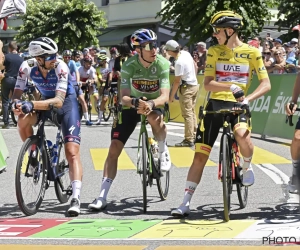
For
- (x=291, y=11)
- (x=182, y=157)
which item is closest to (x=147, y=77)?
(x=182, y=157)

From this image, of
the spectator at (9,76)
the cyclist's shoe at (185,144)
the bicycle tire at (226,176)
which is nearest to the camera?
the bicycle tire at (226,176)

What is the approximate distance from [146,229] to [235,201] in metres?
1.95

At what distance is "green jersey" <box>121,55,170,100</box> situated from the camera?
30.9 ft

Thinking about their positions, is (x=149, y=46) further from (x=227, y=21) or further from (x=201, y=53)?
(x=201, y=53)

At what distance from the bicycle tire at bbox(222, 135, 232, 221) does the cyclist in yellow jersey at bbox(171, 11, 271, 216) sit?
6.0 inches

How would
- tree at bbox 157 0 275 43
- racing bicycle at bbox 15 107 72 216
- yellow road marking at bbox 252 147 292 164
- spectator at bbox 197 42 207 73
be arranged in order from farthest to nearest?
1. tree at bbox 157 0 275 43
2. spectator at bbox 197 42 207 73
3. yellow road marking at bbox 252 147 292 164
4. racing bicycle at bbox 15 107 72 216

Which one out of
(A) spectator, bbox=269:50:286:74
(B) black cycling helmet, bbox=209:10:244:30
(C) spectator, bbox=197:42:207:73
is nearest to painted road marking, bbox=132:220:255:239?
(B) black cycling helmet, bbox=209:10:244:30

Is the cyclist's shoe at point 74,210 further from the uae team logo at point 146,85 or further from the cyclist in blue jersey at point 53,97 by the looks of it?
the uae team logo at point 146,85

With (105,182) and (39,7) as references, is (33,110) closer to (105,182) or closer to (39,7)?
(105,182)

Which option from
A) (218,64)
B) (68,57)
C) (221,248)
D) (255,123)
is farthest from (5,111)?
(221,248)

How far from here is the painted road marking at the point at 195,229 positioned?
771 cm

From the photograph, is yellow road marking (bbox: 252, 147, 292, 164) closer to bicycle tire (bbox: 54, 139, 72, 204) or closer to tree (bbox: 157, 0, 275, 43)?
bicycle tire (bbox: 54, 139, 72, 204)

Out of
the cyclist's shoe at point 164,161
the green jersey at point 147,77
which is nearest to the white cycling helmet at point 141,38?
the green jersey at point 147,77

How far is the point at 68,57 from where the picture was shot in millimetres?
23172
